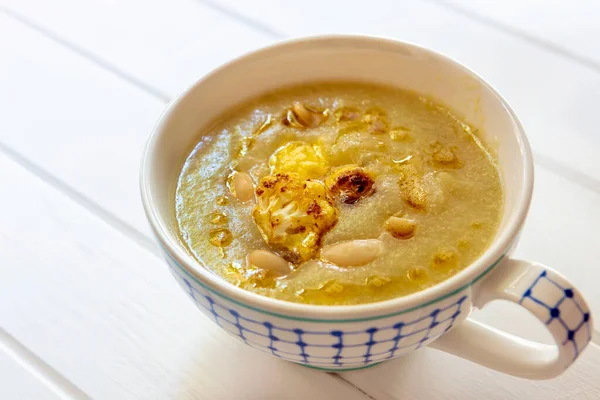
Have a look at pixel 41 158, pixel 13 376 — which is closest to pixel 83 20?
pixel 41 158

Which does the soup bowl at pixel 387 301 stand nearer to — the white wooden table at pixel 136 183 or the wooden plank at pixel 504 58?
the white wooden table at pixel 136 183

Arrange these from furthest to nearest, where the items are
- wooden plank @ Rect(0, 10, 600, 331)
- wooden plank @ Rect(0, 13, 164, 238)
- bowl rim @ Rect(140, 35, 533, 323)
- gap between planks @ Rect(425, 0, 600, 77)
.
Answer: gap between planks @ Rect(425, 0, 600, 77) < wooden plank @ Rect(0, 13, 164, 238) < wooden plank @ Rect(0, 10, 600, 331) < bowl rim @ Rect(140, 35, 533, 323)

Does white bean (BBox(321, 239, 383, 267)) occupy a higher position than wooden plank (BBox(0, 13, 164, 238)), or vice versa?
white bean (BBox(321, 239, 383, 267))

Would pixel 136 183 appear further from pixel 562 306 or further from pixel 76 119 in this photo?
pixel 562 306

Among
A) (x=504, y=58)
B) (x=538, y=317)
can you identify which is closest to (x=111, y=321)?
(x=538, y=317)

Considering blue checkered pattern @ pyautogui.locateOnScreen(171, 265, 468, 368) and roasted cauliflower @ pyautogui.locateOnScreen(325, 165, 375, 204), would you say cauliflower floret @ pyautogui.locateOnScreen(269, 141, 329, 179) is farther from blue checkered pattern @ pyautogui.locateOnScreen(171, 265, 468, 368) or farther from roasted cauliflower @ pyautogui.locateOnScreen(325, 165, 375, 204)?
blue checkered pattern @ pyautogui.locateOnScreen(171, 265, 468, 368)

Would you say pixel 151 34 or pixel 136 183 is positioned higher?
pixel 151 34

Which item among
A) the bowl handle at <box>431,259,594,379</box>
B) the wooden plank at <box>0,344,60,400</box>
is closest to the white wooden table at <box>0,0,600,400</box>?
the wooden plank at <box>0,344,60,400</box>

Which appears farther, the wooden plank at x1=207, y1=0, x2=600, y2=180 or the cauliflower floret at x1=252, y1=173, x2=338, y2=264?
the wooden plank at x1=207, y1=0, x2=600, y2=180
